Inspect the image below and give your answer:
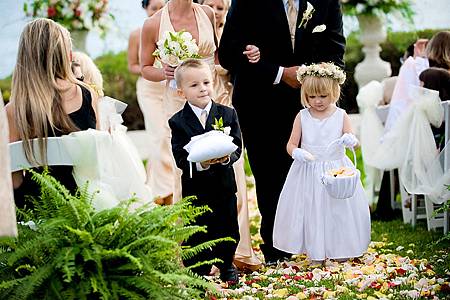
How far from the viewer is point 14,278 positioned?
4.72 metres

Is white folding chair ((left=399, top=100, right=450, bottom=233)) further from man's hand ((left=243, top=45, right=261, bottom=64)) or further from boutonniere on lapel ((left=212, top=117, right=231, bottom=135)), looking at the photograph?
boutonniere on lapel ((left=212, top=117, right=231, bottom=135))

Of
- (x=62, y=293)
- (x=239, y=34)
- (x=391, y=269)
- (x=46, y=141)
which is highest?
(x=239, y=34)

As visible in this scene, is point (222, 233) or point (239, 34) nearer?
point (222, 233)

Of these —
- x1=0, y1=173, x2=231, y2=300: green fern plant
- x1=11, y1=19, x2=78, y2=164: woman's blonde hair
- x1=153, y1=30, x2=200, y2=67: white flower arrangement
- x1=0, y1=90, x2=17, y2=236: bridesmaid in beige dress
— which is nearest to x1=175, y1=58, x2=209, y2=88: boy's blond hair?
x1=153, y1=30, x2=200, y2=67: white flower arrangement

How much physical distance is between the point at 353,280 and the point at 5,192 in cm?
244

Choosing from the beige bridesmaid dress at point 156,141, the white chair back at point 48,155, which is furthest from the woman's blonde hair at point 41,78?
the beige bridesmaid dress at point 156,141

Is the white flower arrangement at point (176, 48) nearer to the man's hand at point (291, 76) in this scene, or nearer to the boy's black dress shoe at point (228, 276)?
the man's hand at point (291, 76)

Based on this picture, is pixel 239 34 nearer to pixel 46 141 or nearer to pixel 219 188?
pixel 219 188

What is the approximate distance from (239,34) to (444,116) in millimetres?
1976

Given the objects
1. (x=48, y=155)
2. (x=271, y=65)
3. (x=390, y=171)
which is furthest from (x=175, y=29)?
(x=390, y=171)

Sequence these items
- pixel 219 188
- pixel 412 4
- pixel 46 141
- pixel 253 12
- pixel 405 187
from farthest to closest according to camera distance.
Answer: pixel 412 4 < pixel 405 187 < pixel 253 12 < pixel 219 188 < pixel 46 141

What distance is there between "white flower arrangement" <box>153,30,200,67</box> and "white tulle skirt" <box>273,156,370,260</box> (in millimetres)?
1036

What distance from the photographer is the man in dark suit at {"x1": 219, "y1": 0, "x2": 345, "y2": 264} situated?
22.1 ft

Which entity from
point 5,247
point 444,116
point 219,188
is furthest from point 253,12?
point 5,247
